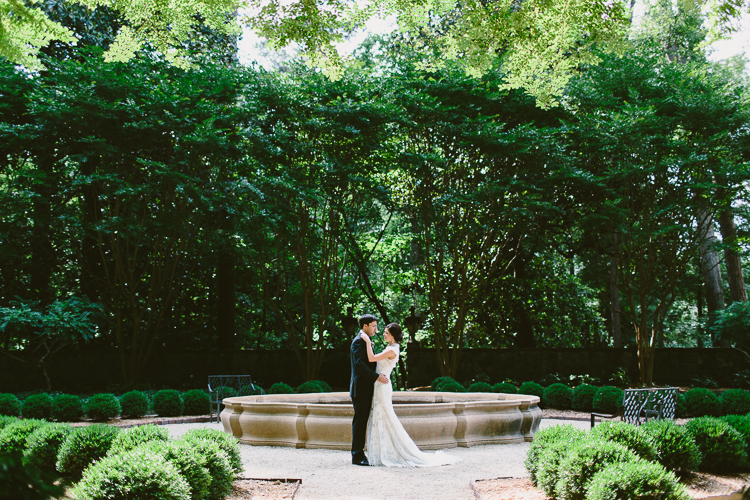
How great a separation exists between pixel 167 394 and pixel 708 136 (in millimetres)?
16330

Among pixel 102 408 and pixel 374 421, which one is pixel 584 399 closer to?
pixel 374 421

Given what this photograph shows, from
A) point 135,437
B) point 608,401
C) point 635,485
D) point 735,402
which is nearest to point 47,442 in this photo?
point 135,437

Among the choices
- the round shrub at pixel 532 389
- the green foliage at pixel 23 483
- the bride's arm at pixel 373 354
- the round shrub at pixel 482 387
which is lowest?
the round shrub at pixel 532 389

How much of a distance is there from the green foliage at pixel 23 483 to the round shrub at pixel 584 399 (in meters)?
14.2

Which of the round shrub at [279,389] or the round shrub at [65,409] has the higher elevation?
the round shrub at [279,389]

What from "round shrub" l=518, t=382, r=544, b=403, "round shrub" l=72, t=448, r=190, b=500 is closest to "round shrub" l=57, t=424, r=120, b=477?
"round shrub" l=72, t=448, r=190, b=500

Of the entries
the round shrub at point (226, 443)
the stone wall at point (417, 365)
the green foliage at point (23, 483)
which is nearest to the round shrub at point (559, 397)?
the stone wall at point (417, 365)

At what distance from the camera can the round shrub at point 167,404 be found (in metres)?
13.5

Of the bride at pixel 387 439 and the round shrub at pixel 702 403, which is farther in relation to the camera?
the round shrub at pixel 702 403

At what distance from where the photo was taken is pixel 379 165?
17156 mm

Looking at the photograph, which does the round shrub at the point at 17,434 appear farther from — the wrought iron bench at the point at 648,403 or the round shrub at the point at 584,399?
the round shrub at the point at 584,399

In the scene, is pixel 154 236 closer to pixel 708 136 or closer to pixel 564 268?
pixel 564 268

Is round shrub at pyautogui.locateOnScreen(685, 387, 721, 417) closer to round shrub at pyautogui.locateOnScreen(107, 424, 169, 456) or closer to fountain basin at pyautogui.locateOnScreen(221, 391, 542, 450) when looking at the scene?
fountain basin at pyautogui.locateOnScreen(221, 391, 542, 450)

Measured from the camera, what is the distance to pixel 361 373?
7504 mm
